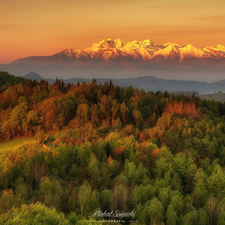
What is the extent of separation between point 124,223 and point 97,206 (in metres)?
6.59

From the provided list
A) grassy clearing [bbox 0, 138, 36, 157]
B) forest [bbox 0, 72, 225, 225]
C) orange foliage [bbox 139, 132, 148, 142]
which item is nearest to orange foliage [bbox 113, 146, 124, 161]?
forest [bbox 0, 72, 225, 225]

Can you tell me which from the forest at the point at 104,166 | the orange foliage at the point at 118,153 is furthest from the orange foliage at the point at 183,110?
the orange foliage at the point at 118,153

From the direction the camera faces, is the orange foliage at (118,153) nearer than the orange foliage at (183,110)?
Yes

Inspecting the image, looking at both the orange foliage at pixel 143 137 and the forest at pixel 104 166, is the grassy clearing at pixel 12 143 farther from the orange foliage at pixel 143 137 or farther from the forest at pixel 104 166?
the orange foliage at pixel 143 137

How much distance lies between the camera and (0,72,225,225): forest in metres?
49.8

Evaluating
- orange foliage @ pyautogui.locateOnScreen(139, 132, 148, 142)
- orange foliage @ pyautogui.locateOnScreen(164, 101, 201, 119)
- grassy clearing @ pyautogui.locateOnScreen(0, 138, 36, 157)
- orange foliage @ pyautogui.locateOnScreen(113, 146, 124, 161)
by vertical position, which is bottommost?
grassy clearing @ pyautogui.locateOnScreen(0, 138, 36, 157)

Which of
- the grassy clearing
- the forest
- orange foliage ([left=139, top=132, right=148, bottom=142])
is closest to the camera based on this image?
the forest

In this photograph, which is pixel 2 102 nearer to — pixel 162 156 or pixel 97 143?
pixel 97 143

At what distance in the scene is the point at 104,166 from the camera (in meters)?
72.5

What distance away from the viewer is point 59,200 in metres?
50.5

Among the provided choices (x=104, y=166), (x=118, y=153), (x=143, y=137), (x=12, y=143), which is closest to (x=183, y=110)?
(x=143, y=137)

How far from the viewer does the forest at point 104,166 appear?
49.8m

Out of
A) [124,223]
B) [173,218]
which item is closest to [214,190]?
[173,218]

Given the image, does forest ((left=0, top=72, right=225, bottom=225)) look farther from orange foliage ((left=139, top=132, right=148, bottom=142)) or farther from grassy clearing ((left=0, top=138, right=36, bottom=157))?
grassy clearing ((left=0, top=138, right=36, bottom=157))
